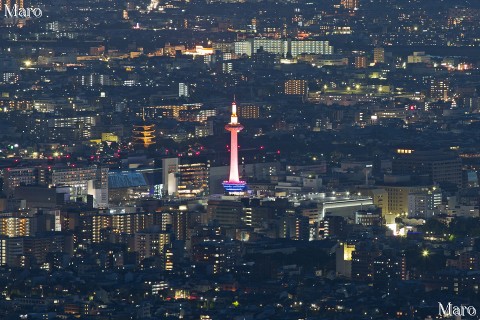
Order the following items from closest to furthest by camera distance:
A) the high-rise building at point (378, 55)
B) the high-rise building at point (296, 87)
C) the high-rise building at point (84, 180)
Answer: the high-rise building at point (84, 180) < the high-rise building at point (296, 87) < the high-rise building at point (378, 55)

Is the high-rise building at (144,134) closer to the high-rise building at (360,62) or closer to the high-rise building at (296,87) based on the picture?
the high-rise building at (296,87)

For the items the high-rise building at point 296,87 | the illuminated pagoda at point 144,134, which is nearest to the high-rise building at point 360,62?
the high-rise building at point 296,87

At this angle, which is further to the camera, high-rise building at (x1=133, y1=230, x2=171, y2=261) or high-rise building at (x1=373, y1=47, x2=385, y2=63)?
high-rise building at (x1=373, y1=47, x2=385, y2=63)

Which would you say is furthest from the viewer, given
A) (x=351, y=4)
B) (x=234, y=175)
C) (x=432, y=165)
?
(x=351, y=4)

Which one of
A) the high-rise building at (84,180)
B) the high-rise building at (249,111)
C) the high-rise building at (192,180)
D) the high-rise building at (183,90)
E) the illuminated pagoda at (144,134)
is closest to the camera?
the high-rise building at (84,180)

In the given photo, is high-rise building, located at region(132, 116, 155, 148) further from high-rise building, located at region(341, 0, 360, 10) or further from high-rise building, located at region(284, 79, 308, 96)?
high-rise building, located at region(341, 0, 360, 10)

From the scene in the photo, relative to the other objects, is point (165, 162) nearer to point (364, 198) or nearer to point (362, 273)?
point (364, 198)

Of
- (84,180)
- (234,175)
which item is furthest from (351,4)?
(84,180)

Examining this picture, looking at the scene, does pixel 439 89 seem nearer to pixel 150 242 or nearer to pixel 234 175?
pixel 234 175

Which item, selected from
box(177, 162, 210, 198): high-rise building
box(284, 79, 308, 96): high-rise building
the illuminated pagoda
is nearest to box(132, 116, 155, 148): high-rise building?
the illuminated pagoda
